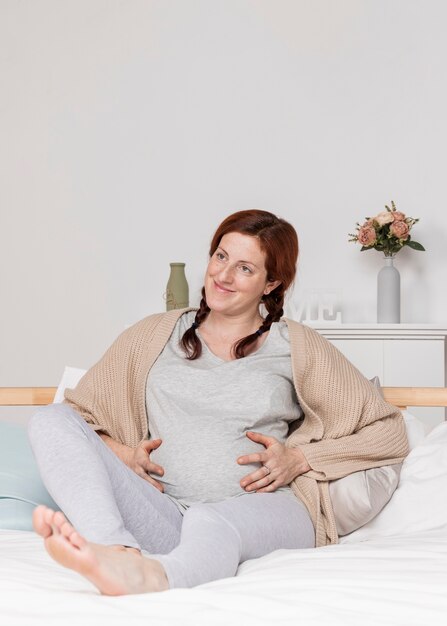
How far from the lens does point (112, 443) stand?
6.22 feet

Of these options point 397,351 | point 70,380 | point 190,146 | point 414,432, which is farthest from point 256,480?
point 190,146

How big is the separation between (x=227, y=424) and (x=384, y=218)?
62.1 inches

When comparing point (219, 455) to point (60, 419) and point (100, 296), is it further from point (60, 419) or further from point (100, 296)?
point (100, 296)

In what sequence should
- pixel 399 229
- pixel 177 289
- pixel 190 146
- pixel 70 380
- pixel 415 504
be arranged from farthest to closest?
pixel 190 146 → pixel 177 289 → pixel 399 229 → pixel 70 380 → pixel 415 504

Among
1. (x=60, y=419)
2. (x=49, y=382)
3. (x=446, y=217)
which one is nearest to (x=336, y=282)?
(x=446, y=217)

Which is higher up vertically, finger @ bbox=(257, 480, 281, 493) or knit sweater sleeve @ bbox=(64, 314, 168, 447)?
knit sweater sleeve @ bbox=(64, 314, 168, 447)

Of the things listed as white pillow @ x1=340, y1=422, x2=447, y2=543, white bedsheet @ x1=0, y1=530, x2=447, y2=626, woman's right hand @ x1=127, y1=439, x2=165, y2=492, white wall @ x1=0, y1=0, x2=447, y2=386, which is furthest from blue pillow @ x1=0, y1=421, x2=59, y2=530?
white wall @ x1=0, y1=0, x2=447, y2=386

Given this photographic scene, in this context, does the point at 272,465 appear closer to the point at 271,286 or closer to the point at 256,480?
the point at 256,480

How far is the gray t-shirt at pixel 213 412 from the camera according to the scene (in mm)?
1761

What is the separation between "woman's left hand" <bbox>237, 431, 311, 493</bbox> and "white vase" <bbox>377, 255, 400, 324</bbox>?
145cm

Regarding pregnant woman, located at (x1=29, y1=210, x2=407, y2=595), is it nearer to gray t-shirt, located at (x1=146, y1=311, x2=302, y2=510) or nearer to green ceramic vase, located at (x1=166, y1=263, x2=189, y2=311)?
gray t-shirt, located at (x1=146, y1=311, x2=302, y2=510)

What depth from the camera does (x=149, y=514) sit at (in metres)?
1.55

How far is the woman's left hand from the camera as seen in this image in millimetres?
1730

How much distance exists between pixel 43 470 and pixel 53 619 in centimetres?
45
